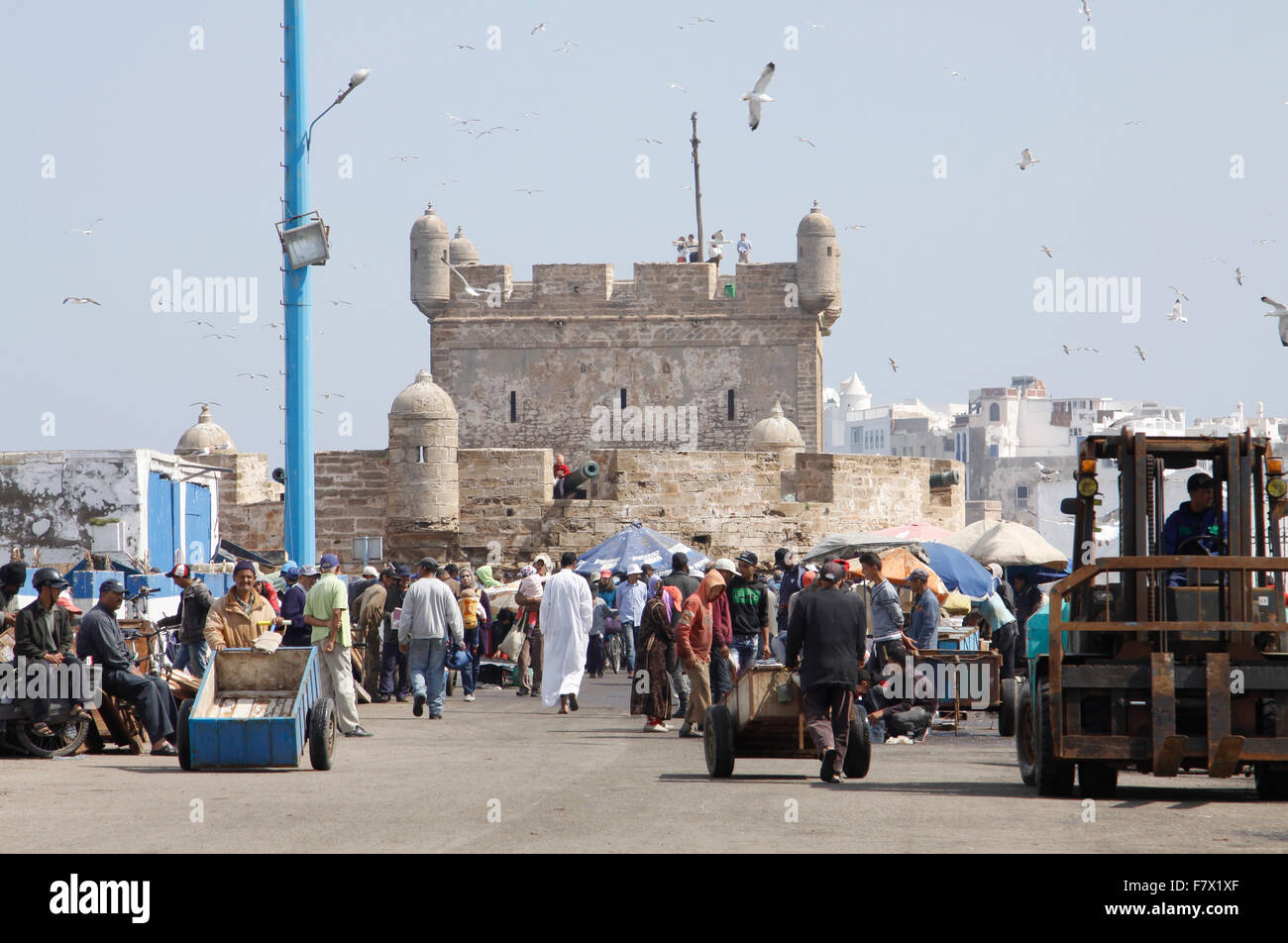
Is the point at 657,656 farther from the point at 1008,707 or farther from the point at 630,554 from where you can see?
the point at 630,554

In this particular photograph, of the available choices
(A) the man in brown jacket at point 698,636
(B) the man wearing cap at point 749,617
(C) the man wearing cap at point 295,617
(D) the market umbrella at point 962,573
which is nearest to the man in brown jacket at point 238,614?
(C) the man wearing cap at point 295,617

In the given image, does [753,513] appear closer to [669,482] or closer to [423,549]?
[669,482]

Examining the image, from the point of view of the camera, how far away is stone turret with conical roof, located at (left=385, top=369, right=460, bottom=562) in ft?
101

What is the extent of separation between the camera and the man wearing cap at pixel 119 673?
40.2 ft

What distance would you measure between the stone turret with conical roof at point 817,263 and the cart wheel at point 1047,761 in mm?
37540

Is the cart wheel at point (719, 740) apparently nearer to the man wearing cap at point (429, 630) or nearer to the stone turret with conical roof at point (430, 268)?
the man wearing cap at point (429, 630)

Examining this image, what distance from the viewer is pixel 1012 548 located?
2056 centimetres

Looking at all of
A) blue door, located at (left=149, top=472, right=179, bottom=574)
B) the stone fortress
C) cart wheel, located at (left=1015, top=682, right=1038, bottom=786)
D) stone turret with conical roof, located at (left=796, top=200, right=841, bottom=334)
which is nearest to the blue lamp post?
blue door, located at (left=149, top=472, right=179, bottom=574)

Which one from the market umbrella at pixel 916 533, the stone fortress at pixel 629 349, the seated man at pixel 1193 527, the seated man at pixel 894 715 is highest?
the stone fortress at pixel 629 349

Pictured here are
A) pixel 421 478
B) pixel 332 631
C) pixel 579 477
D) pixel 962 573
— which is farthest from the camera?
pixel 579 477

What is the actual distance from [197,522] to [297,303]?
5.06 meters

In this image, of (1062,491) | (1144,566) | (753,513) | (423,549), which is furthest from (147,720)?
(1062,491)

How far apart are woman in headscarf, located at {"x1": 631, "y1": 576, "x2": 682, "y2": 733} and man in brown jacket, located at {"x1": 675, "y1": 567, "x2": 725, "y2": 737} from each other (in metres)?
0.64

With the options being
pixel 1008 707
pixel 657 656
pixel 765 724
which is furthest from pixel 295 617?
pixel 1008 707
